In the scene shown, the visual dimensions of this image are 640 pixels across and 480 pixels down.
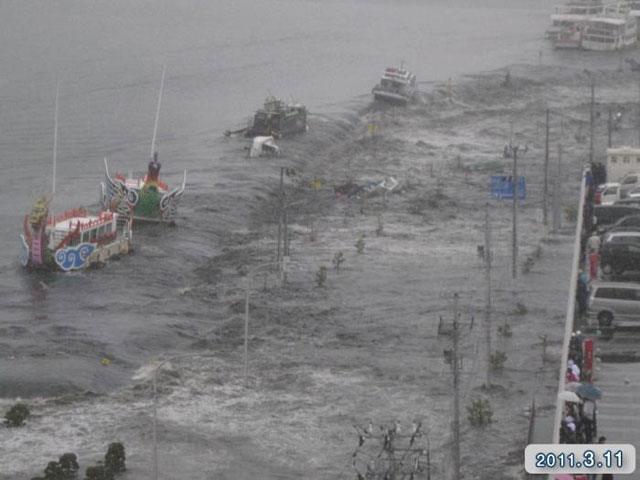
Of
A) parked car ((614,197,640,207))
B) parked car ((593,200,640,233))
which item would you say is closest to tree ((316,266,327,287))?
parked car ((593,200,640,233))

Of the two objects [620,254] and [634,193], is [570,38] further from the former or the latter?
[620,254]

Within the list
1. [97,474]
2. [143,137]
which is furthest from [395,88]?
[97,474]

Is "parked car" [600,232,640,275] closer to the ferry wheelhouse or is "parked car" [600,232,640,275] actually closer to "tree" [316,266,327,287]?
"tree" [316,266,327,287]

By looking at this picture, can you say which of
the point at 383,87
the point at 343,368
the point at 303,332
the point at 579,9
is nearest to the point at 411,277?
the point at 303,332

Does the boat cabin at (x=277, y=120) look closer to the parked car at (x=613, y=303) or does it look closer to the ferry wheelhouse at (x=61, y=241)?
the ferry wheelhouse at (x=61, y=241)

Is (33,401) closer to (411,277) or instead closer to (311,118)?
(411,277)
